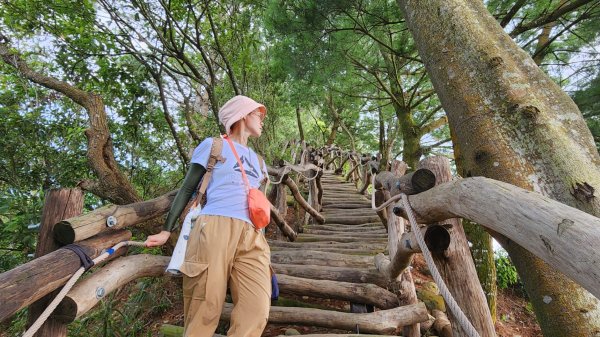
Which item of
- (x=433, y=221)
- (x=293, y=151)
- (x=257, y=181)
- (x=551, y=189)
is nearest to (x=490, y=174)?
(x=551, y=189)

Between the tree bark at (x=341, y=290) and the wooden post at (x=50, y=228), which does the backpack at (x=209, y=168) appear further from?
the tree bark at (x=341, y=290)

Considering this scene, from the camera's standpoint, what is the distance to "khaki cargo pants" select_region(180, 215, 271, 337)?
157cm

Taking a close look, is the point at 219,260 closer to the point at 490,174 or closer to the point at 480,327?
the point at 480,327

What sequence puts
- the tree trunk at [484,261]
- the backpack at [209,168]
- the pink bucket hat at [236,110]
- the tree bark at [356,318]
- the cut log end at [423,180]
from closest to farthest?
1. the cut log end at [423,180]
2. the backpack at [209,168]
3. the pink bucket hat at [236,110]
4. the tree bark at [356,318]
5. the tree trunk at [484,261]

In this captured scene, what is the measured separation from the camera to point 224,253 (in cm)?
165

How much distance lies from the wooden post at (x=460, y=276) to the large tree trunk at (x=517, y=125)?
0.21 meters

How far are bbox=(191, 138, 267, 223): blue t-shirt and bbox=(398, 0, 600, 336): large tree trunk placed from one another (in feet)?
4.47

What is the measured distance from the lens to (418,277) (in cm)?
430

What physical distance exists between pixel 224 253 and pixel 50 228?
33.4 inches

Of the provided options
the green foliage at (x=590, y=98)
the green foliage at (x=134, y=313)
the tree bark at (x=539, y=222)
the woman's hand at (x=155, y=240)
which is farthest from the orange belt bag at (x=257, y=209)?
the green foliage at (x=590, y=98)

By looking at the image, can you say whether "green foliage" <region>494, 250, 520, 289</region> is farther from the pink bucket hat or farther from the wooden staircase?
the pink bucket hat

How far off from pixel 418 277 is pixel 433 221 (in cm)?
315

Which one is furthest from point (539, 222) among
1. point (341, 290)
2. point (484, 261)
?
point (484, 261)

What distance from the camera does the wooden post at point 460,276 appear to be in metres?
1.53
